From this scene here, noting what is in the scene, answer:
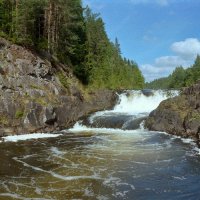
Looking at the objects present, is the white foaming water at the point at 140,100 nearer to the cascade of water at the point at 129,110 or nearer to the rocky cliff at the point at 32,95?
the cascade of water at the point at 129,110

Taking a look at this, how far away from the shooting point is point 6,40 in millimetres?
40188

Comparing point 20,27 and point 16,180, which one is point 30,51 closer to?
point 20,27

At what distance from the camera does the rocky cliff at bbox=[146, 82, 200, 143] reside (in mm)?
32906

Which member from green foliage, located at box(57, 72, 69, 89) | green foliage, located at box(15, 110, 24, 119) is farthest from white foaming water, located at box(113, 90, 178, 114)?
green foliage, located at box(15, 110, 24, 119)

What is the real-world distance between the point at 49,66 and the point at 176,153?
2198cm

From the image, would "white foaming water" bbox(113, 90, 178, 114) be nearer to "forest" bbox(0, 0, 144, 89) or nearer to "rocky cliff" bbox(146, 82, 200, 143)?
"forest" bbox(0, 0, 144, 89)

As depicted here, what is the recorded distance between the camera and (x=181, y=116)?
34750 millimetres

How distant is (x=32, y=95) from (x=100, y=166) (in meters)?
16.8

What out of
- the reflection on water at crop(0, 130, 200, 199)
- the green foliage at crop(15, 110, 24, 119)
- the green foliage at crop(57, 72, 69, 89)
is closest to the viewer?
the reflection on water at crop(0, 130, 200, 199)

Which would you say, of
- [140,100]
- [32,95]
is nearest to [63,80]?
[32,95]

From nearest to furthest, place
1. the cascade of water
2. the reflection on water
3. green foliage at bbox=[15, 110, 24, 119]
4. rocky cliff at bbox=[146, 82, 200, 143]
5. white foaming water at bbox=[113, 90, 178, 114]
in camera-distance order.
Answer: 1. the reflection on water
2. rocky cliff at bbox=[146, 82, 200, 143]
3. green foliage at bbox=[15, 110, 24, 119]
4. the cascade of water
5. white foaming water at bbox=[113, 90, 178, 114]

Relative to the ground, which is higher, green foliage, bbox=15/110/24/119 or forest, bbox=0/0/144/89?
forest, bbox=0/0/144/89

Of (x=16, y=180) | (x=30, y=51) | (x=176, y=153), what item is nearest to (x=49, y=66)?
(x=30, y=51)

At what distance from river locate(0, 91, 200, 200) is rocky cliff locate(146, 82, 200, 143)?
3.97 ft
